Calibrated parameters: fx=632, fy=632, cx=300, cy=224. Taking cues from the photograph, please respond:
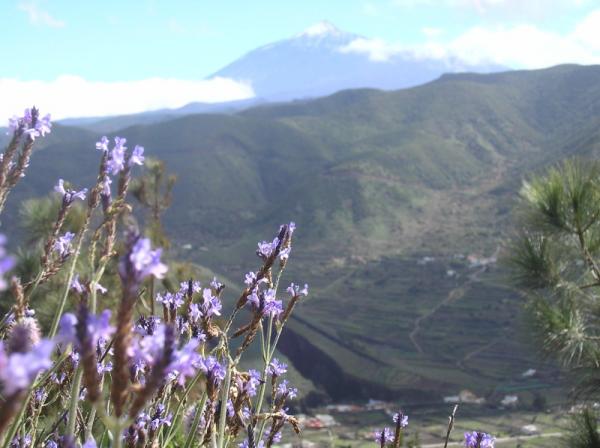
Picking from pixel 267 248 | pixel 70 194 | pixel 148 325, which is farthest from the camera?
pixel 267 248

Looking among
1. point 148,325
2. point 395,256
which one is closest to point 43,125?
point 148,325

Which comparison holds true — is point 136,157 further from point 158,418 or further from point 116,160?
point 158,418

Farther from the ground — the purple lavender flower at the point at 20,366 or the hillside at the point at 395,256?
the purple lavender flower at the point at 20,366

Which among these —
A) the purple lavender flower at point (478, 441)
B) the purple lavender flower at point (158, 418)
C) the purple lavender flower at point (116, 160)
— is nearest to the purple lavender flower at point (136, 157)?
the purple lavender flower at point (116, 160)

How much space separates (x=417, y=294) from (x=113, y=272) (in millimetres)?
105190

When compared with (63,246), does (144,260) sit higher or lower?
higher

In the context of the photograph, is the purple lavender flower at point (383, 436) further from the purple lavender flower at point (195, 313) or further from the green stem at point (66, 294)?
the green stem at point (66, 294)

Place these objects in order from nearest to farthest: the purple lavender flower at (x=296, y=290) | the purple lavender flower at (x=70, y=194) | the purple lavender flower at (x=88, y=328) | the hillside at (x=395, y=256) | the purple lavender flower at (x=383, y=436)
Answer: the purple lavender flower at (x=88, y=328) < the purple lavender flower at (x=70, y=194) < the purple lavender flower at (x=383, y=436) < the purple lavender flower at (x=296, y=290) < the hillside at (x=395, y=256)

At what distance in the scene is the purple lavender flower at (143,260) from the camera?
53.3 inches

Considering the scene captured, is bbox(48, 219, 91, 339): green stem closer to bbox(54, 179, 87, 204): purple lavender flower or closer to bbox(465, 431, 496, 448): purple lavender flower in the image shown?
bbox(54, 179, 87, 204): purple lavender flower

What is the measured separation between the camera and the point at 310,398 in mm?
76500

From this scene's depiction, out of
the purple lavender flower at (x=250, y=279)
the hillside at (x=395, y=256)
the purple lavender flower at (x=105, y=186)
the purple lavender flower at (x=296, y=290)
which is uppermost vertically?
the purple lavender flower at (x=105, y=186)

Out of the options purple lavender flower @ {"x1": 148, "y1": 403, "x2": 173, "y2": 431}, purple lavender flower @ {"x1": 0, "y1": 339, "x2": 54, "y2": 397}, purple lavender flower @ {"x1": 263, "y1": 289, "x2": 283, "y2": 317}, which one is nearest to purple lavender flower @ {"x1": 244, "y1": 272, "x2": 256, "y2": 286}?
purple lavender flower @ {"x1": 263, "y1": 289, "x2": 283, "y2": 317}

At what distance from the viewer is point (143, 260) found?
1368 mm
